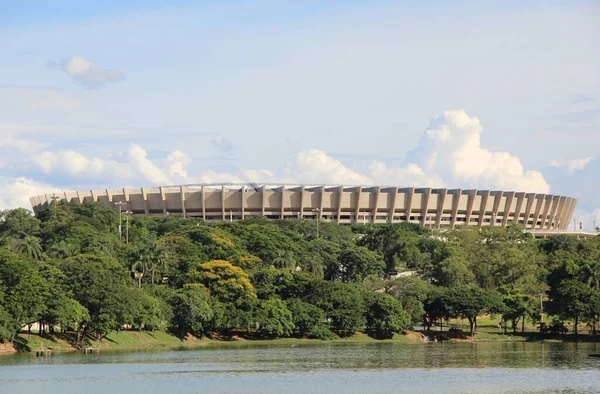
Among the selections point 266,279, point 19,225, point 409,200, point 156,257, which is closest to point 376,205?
point 409,200

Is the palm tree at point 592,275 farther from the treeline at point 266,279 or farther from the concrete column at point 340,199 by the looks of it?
the concrete column at point 340,199

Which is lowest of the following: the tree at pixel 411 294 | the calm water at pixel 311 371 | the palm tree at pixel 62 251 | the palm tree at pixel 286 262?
the calm water at pixel 311 371

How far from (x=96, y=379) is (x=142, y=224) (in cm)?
9700

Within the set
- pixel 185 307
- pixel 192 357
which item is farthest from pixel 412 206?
pixel 192 357

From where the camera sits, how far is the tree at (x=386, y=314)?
359ft

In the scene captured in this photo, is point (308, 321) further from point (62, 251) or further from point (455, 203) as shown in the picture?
point (455, 203)

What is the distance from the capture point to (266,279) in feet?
379

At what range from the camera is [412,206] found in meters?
194

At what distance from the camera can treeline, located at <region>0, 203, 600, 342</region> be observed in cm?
9338

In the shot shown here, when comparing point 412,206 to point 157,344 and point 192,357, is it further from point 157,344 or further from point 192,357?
point 192,357

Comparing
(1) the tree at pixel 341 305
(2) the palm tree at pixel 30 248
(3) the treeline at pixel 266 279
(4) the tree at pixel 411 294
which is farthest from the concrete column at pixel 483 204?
(2) the palm tree at pixel 30 248

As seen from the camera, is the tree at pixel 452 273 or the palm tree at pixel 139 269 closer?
the palm tree at pixel 139 269

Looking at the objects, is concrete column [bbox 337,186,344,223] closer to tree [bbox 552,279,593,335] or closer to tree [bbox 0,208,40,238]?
tree [bbox 0,208,40,238]

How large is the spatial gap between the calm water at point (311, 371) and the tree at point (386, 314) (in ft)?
45.9
